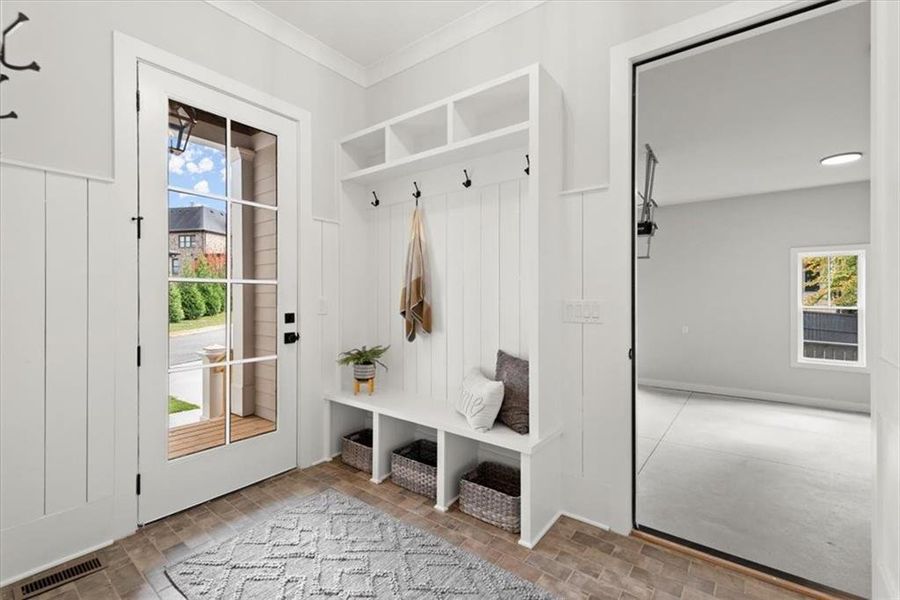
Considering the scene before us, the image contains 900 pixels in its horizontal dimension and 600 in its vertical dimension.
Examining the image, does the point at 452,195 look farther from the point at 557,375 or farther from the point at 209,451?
the point at 209,451

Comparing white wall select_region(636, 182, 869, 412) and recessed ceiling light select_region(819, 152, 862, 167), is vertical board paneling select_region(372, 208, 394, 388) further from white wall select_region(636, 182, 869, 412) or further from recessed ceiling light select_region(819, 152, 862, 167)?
recessed ceiling light select_region(819, 152, 862, 167)

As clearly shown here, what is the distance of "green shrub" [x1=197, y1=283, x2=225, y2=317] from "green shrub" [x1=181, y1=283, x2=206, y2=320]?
0.02m

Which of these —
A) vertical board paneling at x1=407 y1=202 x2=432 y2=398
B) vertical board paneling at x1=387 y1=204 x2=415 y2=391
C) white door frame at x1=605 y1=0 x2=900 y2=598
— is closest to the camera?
white door frame at x1=605 y1=0 x2=900 y2=598

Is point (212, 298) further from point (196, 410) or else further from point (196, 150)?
point (196, 150)

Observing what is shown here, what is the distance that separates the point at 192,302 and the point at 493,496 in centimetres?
193

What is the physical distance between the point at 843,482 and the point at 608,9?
344cm

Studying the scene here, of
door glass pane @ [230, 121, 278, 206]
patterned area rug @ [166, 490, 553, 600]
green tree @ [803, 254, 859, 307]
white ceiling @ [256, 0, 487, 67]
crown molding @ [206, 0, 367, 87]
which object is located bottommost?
patterned area rug @ [166, 490, 553, 600]

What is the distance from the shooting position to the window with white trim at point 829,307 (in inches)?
203

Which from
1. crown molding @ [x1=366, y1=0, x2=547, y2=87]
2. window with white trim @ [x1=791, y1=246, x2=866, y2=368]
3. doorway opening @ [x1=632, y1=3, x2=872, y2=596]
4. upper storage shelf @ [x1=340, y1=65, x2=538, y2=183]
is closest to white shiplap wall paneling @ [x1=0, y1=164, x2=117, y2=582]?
upper storage shelf @ [x1=340, y1=65, x2=538, y2=183]

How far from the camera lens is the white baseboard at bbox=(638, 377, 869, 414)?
16.8 feet

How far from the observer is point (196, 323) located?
2.31 meters

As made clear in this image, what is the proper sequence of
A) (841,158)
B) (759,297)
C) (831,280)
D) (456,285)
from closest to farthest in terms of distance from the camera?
1. (456,285)
2. (841,158)
3. (831,280)
4. (759,297)

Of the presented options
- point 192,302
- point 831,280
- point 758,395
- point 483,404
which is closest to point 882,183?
point 483,404

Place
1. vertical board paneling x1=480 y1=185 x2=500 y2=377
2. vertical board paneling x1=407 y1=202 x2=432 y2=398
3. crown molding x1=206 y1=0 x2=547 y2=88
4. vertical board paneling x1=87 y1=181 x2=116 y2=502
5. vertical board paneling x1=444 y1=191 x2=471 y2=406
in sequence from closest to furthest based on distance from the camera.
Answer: vertical board paneling x1=87 y1=181 x2=116 y2=502 < crown molding x1=206 y1=0 x2=547 y2=88 < vertical board paneling x1=480 y1=185 x2=500 y2=377 < vertical board paneling x1=444 y1=191 x2=471 y2=406 < vertical board paneling x1=407 y1=202 x2=432 y2=398
